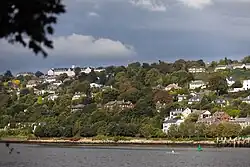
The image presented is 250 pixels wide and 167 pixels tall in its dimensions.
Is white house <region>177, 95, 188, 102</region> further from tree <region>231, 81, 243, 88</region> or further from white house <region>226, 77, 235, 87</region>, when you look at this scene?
white house <region>226, 77, 235, 87</region>

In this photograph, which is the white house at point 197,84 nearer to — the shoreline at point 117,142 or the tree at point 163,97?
the tree at point 163,97

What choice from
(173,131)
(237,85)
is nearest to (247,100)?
(237,85)

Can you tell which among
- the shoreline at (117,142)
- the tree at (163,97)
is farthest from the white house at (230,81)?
the shoreline at (117,142)

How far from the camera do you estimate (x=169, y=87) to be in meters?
182

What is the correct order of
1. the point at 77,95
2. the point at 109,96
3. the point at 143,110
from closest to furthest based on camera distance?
the point at 143,110
the point at 109,96
the point at 77,95

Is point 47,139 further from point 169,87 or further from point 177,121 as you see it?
point 169,87

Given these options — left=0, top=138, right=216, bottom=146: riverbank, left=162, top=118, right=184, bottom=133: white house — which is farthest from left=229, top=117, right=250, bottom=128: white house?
left=162, top=118, right=184, bottom=133: white house

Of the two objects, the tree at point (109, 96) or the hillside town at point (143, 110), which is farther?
the tree at point (109, 96)

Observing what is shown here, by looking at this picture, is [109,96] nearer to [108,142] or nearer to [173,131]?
[108,142]

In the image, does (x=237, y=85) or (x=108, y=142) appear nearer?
(x=108, y=142)

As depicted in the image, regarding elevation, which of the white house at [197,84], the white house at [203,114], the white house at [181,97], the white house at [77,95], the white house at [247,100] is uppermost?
the white house at [197,84]

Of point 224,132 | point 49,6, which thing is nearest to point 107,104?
point 224,132

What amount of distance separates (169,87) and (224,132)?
66.4 meters

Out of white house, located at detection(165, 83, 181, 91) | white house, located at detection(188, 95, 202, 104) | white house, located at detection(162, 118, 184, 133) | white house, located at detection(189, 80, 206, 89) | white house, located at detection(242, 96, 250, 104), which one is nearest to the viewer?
white house, located at detection(162, 118, 184, 133)
